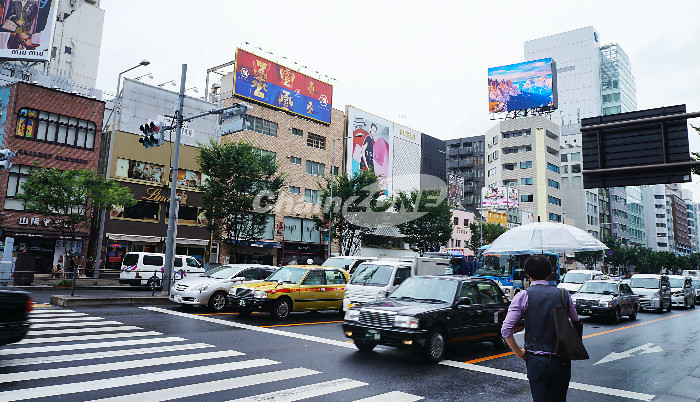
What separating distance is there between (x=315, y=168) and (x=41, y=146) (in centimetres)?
2541

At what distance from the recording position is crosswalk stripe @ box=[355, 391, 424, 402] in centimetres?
617

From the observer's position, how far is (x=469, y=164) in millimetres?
111750

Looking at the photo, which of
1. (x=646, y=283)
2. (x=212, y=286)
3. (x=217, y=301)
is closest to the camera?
(x=212, y=286)

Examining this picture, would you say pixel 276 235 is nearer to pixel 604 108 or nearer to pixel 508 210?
pixel 508 210

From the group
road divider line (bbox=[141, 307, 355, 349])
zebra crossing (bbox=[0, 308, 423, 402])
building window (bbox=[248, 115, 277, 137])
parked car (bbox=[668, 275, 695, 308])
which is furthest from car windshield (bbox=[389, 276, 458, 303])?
building window (bbox=[248, 115, 277, 137])

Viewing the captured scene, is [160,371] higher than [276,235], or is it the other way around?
[276,235]

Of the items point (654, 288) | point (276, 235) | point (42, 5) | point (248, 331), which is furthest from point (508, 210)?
point (248, 331)

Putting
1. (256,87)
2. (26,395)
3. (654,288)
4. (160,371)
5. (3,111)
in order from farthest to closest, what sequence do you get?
(256,87) → (3,111) → (654,288) → (160,371) → (26,395)

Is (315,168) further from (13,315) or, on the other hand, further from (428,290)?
(13,315)

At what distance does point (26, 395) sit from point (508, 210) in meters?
77.4

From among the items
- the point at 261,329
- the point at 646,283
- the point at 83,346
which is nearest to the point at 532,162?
the point at 646,283

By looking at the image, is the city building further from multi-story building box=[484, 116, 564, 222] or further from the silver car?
multi-story building box=[484, 116, 564, 222]

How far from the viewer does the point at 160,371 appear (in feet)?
24.2

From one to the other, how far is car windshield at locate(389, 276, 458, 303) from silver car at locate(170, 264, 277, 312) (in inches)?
308
